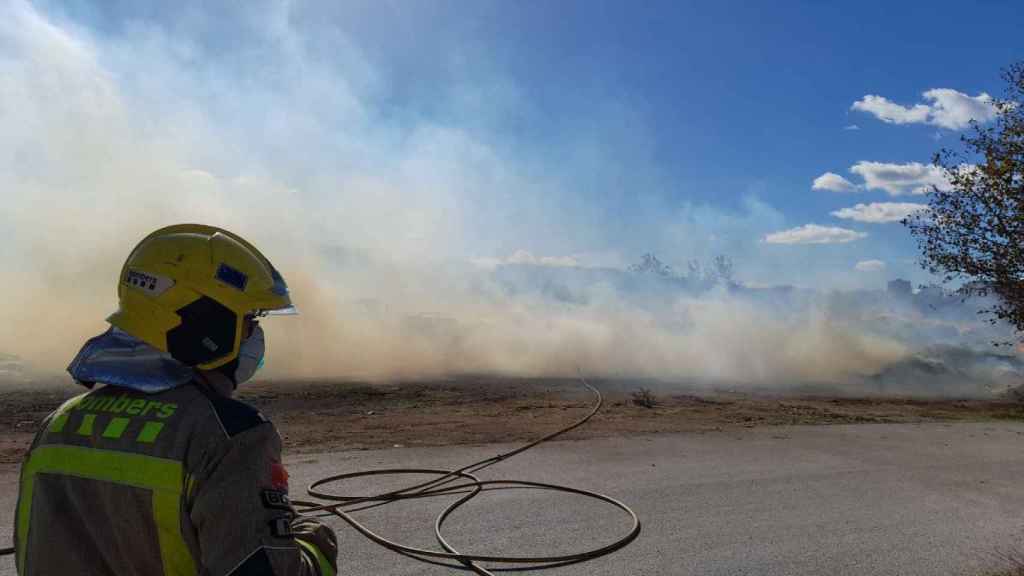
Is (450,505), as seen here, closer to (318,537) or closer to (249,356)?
(318,537)

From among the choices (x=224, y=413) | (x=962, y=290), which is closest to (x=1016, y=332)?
(x=962, y=290)

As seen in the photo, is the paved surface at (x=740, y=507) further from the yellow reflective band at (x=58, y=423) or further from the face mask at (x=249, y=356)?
the yellow reflective band at (x=58, y=423)

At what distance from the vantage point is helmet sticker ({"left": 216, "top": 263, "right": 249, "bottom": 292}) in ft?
6.74

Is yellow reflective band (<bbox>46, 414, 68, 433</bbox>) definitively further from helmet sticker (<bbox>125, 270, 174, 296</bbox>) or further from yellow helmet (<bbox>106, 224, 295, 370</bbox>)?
helmet sticker (<bbox>125, 270, 174, 296</bbox>)

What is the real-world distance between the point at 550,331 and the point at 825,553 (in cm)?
2829

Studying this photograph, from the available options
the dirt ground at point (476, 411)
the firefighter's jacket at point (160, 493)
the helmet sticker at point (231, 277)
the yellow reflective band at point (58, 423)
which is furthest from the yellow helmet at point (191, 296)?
the dirt ground at point (476, 411)

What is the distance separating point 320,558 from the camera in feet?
6.65

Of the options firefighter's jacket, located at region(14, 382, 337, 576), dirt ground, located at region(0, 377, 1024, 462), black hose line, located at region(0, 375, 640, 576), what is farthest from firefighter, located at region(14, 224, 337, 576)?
dirt ground, located at region(0, 377, 1024, 462)

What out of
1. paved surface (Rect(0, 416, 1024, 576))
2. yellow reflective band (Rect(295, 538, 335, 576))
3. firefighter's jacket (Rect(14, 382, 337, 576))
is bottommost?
paved surface (Rect(0, 416, 1024, 576))

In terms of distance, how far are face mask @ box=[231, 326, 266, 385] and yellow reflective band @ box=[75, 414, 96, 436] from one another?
37 cm

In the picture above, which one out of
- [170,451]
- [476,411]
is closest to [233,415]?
[170,451]

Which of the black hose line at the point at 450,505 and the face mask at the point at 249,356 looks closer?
the face mask at the point at 249,356

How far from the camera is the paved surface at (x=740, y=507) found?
5445 millimetres

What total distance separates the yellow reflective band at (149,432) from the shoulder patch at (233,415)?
0.13 meters
